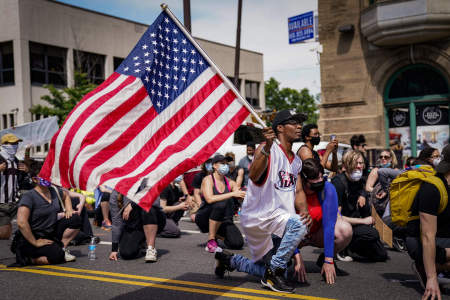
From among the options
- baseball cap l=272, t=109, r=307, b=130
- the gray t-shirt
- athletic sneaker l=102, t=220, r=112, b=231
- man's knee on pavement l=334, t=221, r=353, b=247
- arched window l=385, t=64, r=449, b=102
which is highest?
arched window l=385, t=64, r=449, b=102

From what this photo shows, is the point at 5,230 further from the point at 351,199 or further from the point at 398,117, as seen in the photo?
the point at 398,117

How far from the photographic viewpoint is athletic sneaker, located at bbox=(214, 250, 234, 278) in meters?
5.84

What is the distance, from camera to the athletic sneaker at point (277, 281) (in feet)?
17.3

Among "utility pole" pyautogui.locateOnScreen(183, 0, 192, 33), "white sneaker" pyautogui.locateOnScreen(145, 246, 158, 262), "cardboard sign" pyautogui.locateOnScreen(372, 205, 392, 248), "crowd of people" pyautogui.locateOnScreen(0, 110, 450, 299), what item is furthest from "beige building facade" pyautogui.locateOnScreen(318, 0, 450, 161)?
"white sneaker" pyautogui.locateOnScreen(145, 246, 158, 262)

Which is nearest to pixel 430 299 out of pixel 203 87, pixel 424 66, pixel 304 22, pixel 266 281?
pixel 266 281

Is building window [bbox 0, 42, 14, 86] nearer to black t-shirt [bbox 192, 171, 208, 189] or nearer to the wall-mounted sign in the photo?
the wall-mounted sign

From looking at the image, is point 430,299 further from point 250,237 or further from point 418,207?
point 250,237

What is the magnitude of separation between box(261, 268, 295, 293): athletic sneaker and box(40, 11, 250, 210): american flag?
148 centimetres

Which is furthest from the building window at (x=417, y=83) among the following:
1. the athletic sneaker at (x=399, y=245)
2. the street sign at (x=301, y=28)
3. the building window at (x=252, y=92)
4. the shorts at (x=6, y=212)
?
the building window at (x=252, y=92)

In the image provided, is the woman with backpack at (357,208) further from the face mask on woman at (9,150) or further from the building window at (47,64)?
the building window at (47,64)

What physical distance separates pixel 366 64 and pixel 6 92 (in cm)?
2046

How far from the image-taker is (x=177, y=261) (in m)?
7.36

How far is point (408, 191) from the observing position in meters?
4.93

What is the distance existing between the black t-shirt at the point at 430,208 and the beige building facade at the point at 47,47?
27.0m
